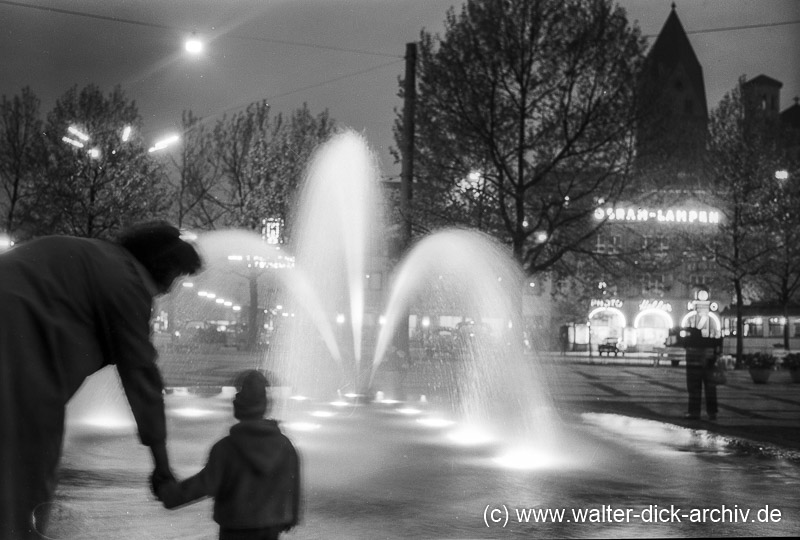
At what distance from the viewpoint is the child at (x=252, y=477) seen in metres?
3.89

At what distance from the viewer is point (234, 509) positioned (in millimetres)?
3883

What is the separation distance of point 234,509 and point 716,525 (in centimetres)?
490

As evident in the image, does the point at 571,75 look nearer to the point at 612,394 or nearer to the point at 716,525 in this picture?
the point at 612,394

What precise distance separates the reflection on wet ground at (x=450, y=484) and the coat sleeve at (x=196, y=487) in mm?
2925

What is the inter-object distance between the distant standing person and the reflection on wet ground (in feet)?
12.3

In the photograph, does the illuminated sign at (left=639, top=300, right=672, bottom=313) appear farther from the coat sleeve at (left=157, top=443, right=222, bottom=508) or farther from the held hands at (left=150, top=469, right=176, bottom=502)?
the held hands at (left=150, top=469, right=176, bottom=502)

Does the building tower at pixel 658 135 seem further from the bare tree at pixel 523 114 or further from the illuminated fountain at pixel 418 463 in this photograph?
the illuminated fountain at pixel 418 463

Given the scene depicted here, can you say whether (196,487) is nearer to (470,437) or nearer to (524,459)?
(524,459)

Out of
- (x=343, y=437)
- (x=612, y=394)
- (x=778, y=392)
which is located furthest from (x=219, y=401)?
(x=778, y=392)

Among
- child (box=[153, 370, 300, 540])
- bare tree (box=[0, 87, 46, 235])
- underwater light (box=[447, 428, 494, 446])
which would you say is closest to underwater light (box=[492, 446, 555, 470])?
underwater light (box=[447, 428, 494, 446])

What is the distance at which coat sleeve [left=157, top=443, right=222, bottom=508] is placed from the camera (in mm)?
3309

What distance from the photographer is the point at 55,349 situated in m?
3.00

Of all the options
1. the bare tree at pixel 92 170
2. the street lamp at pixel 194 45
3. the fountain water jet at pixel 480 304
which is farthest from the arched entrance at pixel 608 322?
the street lamp at pixel 194 45

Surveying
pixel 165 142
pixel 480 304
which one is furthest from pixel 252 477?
pixel 480 304
